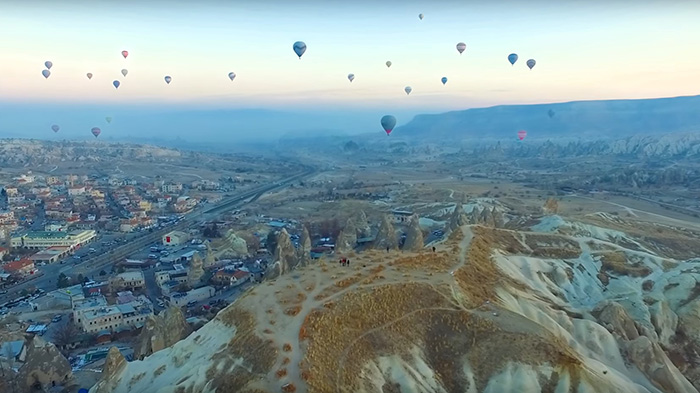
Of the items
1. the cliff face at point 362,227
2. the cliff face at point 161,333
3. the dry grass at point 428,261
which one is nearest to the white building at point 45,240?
the cliff face at point 362,227

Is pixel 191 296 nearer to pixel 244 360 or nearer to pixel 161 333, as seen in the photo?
pixel 161 333

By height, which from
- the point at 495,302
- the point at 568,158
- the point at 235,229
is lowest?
the point at 568,158

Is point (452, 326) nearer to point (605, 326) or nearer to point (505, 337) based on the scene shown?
point (505, 337)

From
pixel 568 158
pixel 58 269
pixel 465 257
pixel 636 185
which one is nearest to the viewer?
pixel 465 257

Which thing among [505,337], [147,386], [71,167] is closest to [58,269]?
[147,386]

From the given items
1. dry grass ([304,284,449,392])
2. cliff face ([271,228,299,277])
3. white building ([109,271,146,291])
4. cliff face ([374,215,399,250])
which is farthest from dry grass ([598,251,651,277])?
white building ([109,271,146,291])

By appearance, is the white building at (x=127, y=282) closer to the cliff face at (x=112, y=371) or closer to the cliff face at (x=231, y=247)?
the cliff face at (x=231, y=247)

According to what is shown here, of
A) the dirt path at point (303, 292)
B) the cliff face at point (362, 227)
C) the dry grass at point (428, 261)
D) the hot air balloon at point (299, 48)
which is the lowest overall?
the cliff face at point (362, 227)
